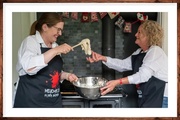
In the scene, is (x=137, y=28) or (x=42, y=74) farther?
(x=137, y=28)

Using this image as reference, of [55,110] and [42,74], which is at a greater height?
[42,74]

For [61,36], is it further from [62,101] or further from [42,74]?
[62,101]

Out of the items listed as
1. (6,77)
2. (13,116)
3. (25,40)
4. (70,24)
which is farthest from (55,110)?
(70,24)

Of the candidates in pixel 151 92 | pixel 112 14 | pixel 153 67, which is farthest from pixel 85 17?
pixel 151 92

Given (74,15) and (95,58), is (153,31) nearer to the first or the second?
(95,58)

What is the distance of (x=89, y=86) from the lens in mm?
2107

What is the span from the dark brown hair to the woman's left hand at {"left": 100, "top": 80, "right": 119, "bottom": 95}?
578mm

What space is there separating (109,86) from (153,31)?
520 millimetres

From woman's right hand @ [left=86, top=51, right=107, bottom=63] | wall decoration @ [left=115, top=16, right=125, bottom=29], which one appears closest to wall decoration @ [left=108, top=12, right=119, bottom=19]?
wall decoration @ [left=115, top=16, right=125, bottom=29]

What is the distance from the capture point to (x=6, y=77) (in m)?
1.94

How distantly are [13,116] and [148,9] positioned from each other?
119 cm

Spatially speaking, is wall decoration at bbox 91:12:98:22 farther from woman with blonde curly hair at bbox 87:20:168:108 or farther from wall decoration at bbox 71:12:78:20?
woman with blonde curly hair at bbox 87:20:168:108

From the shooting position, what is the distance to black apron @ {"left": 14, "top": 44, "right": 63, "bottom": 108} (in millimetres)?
1989

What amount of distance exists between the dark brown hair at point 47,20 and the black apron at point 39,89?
0.18 m
